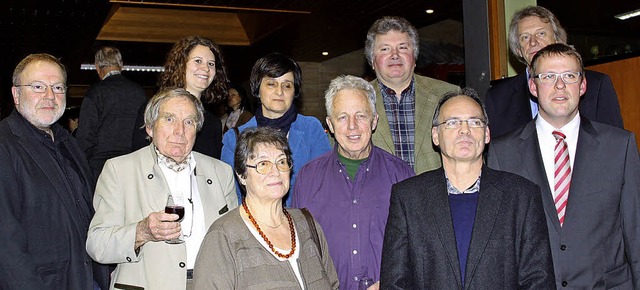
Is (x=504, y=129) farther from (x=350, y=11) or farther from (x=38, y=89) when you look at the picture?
(x=350, y=11)

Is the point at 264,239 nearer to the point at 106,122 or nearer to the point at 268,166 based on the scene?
the point at 268,166

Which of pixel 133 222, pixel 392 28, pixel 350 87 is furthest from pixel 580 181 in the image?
pixel 133 222

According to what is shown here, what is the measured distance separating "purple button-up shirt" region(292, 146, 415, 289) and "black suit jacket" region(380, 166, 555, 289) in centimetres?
35

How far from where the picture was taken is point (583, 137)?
3.06 meters

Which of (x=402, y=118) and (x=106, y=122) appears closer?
(x=402, y=118)

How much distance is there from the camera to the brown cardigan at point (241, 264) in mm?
2689

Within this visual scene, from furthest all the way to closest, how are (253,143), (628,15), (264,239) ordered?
(628,15), (253,143), (264,239)

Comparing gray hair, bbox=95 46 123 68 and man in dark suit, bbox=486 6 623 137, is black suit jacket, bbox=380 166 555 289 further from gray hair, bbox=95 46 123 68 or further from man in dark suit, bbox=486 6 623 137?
gray hair, bbox=95 46 123 68

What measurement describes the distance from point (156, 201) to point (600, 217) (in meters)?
2.09

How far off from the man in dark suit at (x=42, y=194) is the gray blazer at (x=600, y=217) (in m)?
2.30

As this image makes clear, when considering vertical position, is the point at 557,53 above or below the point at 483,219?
above

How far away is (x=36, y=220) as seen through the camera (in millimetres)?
3119

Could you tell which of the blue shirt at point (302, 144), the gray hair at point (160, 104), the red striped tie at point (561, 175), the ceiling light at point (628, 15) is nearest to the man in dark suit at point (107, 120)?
the blue shirt at point (302, 144)

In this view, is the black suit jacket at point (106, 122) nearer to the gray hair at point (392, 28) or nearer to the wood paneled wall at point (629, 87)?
the gray hair at point (392, 28)
